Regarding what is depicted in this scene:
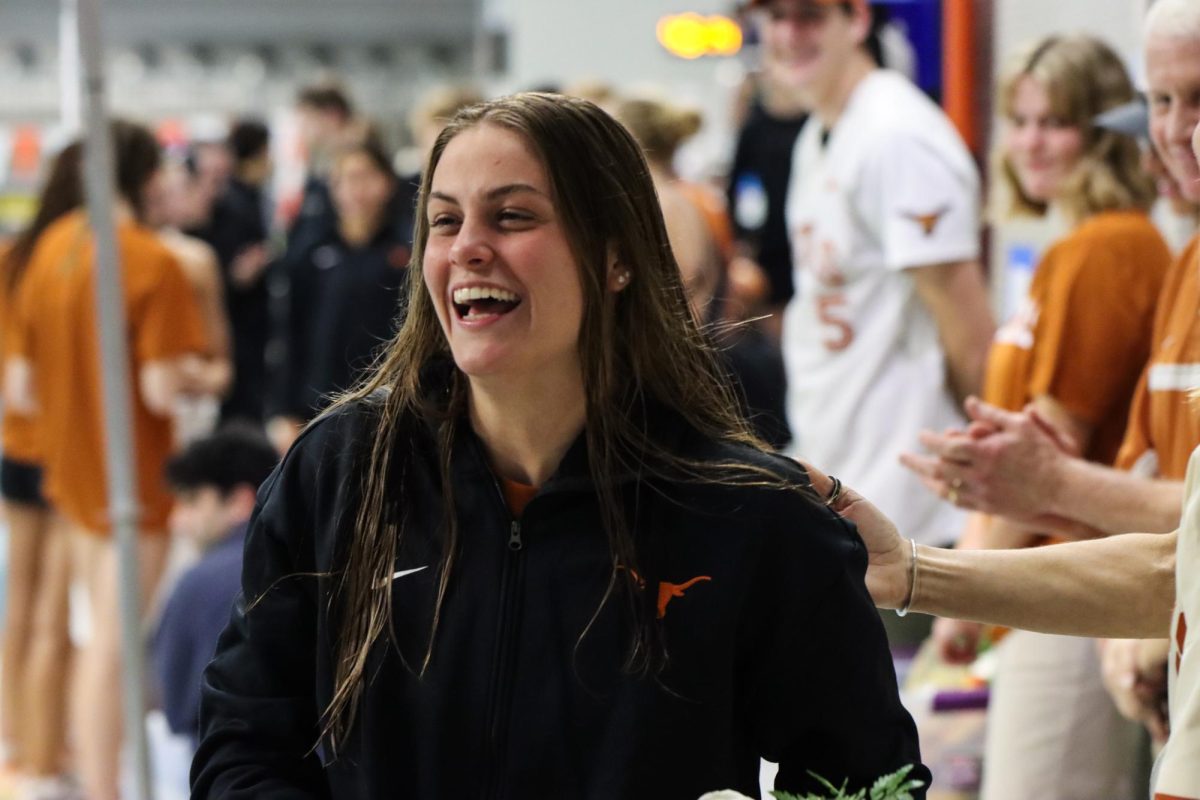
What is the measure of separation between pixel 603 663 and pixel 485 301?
0.43 metres

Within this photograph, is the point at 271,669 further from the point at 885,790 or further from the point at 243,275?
the point at 243,275

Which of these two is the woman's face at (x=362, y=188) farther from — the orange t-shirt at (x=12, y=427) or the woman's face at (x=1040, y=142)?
the woman's face at (x=1040, y=142)

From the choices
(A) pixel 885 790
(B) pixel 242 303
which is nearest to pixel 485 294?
(A) pixel 885 790

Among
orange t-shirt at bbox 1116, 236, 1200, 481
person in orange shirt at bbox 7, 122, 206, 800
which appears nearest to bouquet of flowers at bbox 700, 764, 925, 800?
orange t-shirt at bbox 1116, 236, 1200, 481

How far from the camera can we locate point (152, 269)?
17.3ft

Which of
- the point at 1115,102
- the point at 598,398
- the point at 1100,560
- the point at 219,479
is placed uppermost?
the point at 1115,102

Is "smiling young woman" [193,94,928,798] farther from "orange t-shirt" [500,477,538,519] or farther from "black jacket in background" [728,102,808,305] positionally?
"black jacket in background" [728,102,808,305]

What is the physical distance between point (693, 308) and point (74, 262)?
3.55 meters

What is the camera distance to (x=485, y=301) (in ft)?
6.41

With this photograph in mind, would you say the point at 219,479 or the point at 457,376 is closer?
the point at 457,376

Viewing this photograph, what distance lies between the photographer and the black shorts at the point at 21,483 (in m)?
5.52

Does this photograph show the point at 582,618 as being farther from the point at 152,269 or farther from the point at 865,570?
the point at 152,269

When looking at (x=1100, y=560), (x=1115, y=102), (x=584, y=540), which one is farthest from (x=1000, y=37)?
(x=584, y=540)

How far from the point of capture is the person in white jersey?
12.5 ft
